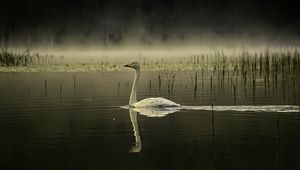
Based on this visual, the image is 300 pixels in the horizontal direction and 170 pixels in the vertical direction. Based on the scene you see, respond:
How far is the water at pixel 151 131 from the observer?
35.5 feet

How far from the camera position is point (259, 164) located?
10414mm

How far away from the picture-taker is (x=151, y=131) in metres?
13.5

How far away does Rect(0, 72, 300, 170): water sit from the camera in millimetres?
10828

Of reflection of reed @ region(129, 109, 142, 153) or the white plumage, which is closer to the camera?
reflection of reed @ region(129, 109, 142, 153)

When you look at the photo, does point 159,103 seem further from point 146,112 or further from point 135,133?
point 135,133

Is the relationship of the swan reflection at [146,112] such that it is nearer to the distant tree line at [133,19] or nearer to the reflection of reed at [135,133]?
the reflection of reed at [135,133]

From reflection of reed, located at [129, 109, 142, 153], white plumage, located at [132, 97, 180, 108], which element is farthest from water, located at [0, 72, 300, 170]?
white plumage, located at [132, 97, 180, 108]

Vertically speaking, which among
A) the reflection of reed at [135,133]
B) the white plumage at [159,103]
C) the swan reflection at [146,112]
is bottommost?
the reflection of reed at [135,133]

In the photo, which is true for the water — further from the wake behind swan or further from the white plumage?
the white plumage

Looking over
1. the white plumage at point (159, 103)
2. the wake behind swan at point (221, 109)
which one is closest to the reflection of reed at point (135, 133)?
the wake behind swan at point (221, 109)

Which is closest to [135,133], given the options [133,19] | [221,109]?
[221,109]

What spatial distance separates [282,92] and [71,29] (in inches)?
1525

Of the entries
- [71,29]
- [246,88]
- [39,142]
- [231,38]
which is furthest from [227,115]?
[71,29]

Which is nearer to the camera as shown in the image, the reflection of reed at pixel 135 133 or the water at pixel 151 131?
the water at pixel 151 131
